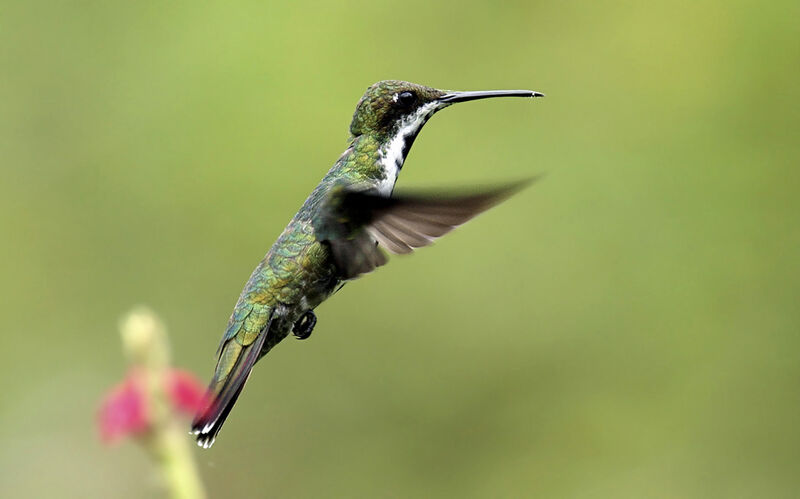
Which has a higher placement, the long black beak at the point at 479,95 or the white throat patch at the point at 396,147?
the long black beak at the point at 479,95

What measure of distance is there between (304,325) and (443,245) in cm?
334

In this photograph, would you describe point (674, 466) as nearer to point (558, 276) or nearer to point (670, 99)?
point (558, 276)

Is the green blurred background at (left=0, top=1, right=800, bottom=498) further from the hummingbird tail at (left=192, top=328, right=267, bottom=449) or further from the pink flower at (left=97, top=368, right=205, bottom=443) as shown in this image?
the hummingbird tail at (left=192, top=328, right=267, bottom=449)

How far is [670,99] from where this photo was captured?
546 centimetres

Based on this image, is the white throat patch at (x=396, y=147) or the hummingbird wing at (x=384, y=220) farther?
the white throat patch at (x=396, y=147)

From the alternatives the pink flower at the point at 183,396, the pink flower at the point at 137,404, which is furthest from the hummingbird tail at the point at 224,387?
the pink flower at the point at 183,396

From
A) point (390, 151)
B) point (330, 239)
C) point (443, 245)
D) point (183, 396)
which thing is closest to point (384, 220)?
point (330, 239)

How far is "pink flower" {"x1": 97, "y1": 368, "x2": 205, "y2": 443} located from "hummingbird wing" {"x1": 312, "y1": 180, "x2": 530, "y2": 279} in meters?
0.53

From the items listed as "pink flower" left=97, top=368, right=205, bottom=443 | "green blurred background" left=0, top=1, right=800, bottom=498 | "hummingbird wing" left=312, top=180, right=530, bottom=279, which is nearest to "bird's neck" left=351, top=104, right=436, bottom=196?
"hummingbird wing" left=312, top=180, right=530, bottom=279

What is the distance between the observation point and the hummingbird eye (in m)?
2.08

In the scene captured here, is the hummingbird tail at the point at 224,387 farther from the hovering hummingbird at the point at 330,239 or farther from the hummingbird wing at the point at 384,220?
the hummingbird wing at the point at 384,220

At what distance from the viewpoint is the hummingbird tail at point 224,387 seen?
1.69m

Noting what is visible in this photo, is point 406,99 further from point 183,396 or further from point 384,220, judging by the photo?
point 183,396

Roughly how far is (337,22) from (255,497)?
2.64 meters
